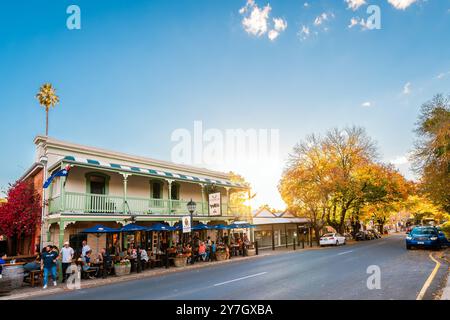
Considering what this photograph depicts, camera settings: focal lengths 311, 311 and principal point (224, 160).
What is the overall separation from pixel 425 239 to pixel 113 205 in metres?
21.0

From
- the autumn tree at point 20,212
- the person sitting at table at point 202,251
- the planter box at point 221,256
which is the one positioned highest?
the autumn tree at point 20,212

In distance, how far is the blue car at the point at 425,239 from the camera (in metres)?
21.0

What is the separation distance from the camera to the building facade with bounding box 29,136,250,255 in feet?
55.8

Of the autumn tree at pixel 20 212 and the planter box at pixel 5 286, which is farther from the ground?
the autumn tree at pixel 20 212

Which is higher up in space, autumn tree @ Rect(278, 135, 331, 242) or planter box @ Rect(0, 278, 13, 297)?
autumn tree @ Rect(278, 135, 331, 242)

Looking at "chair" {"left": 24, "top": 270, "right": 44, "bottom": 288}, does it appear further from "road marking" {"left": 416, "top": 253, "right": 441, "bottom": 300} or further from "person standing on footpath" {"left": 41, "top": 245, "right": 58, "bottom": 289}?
"road marking" {"left": 416, "top": 253, "right": 441, "bottom": 300}

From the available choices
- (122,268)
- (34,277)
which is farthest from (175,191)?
(34,277)

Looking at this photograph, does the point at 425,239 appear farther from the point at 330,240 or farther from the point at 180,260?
the point at 180,260

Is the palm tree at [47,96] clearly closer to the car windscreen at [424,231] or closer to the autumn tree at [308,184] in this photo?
the autumn tree at [308,184]

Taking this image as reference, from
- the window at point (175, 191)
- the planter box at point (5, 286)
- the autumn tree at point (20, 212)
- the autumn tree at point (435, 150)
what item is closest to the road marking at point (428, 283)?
the autumn tree at point (435, 150)

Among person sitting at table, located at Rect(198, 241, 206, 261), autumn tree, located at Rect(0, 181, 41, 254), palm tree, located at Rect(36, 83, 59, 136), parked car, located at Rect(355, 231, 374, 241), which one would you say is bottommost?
parked car, located at Rect(355, 231, 374, 241)

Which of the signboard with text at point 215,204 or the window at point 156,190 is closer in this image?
the signboard with text at point 215,204

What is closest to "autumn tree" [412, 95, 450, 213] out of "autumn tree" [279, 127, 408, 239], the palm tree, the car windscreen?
the car windscreen

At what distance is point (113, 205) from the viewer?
19.4 meters
